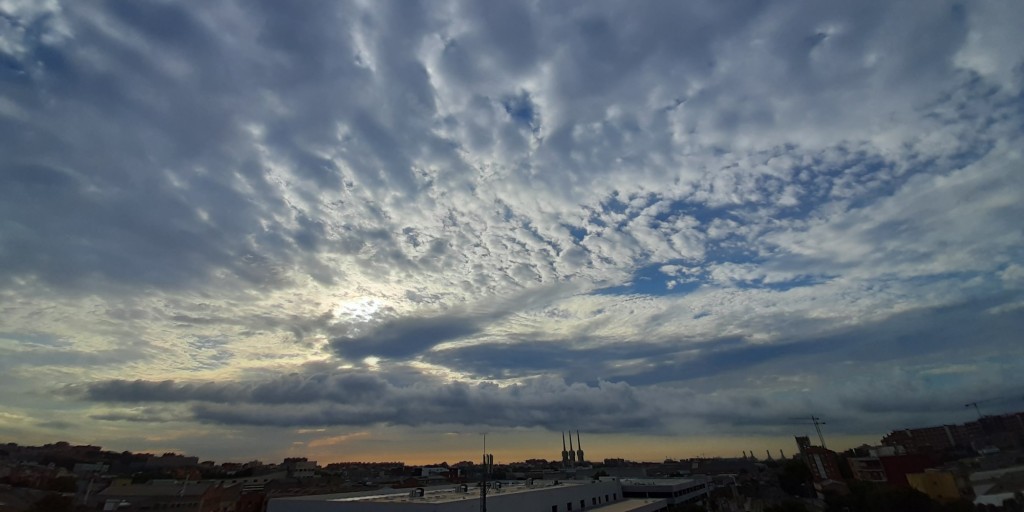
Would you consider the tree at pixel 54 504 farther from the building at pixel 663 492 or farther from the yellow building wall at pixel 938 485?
the yellow building wall at pixel 938 485

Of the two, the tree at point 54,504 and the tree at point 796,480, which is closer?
the tree at point 54,504

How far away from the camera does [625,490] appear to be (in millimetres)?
77812

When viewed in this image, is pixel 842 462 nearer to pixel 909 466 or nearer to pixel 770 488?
pixel 770 488

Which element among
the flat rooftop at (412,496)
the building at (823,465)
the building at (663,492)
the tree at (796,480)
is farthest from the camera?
the tree at (796,480)

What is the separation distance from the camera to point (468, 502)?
35.6m

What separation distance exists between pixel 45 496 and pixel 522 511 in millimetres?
58352

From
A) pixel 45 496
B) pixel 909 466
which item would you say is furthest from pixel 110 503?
pixel 909 466

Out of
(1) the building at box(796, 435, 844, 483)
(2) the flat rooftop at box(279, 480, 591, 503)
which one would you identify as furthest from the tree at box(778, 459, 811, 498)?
(2) the flat rooftop at box(279, 480, 591, 503)

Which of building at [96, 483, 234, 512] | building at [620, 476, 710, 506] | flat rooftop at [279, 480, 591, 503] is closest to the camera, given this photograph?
flat rooftop at [279, 480, 591, 503]

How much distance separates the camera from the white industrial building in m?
32.8

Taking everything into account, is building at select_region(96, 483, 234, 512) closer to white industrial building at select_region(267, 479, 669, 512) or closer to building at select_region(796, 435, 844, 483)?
white industrial building at select_region(267, 479, 669, 512)

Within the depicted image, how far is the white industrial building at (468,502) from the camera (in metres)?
32.8

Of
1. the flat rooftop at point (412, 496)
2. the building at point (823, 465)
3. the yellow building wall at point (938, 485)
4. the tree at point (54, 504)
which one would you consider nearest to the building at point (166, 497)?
the tree at point (54, 504)

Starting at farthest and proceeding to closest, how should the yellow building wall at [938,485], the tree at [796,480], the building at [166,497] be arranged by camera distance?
the tree at [796,480], the building at [166,497], the yellow building wall at [938,485]
